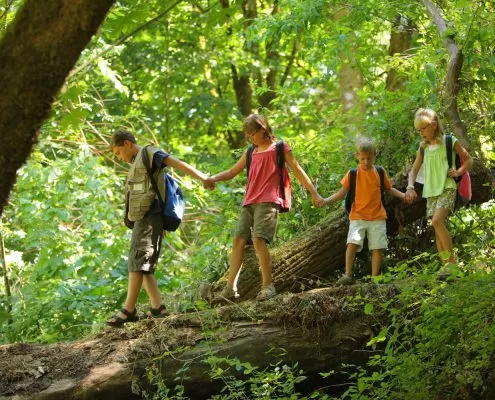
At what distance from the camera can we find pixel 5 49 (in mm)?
2656

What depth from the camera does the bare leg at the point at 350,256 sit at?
7.17 m

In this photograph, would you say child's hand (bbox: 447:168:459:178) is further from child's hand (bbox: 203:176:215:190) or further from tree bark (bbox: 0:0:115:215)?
tree bark (bbox: 0:0:115:215)

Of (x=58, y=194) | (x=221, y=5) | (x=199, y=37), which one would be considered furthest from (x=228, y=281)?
(x=199, y=37)

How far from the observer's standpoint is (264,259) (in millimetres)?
6902

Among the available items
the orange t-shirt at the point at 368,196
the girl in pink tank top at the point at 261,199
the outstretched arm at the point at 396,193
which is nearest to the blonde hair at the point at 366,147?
the orange t-shirt at the point at 368,196

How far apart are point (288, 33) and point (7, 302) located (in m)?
4.98

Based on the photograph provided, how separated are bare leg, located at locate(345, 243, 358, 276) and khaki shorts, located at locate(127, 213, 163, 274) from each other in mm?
1662

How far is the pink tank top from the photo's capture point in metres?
6.96

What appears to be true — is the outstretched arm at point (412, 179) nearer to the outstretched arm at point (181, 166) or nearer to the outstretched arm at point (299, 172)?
the outstretched arm at point (299, 172)

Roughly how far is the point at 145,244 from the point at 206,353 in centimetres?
120

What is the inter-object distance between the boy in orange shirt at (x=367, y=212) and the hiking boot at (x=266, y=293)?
627 mm

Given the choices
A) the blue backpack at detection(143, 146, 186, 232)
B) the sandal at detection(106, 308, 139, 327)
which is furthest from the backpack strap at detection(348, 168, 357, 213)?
the sandal at detection(106, 308, 139, 327)

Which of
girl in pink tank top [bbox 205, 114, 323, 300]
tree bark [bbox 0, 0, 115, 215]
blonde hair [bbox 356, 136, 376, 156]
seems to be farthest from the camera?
blonde hair [bbox 356, 136, 376, 156]

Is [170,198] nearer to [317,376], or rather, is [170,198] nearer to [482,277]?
[317,376]
